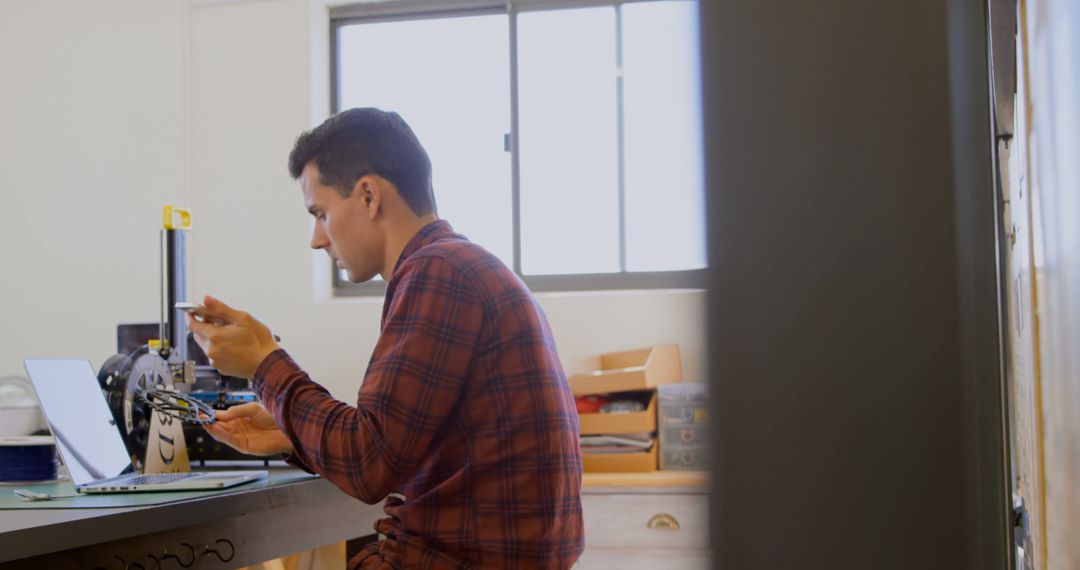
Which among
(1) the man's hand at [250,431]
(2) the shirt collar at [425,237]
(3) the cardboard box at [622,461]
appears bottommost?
(3) the cardboard box at [622,461]

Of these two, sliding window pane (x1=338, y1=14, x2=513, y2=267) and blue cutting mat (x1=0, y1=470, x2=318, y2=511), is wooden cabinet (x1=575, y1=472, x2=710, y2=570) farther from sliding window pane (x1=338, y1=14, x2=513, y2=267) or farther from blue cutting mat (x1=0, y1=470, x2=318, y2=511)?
blue cutting mat (x1=0, y1=470, x2=318, y2=511)

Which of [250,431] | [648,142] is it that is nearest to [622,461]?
[648,142]

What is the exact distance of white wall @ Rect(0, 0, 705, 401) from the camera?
4090mm

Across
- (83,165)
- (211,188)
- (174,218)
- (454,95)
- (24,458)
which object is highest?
(454,95)

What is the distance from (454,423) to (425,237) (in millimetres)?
332

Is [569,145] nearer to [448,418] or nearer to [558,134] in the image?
[558,134]

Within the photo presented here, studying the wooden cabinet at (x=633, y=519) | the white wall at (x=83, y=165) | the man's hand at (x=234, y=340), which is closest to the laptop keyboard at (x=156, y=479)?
the man's hand at (x=234, y=340)

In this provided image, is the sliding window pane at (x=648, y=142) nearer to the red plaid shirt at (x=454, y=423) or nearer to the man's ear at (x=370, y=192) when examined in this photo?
the man's ear at (x=370, y=192)

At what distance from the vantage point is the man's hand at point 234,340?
1.56 m

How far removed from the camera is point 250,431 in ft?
6.23

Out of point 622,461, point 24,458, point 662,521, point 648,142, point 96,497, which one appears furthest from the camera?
point 648,142

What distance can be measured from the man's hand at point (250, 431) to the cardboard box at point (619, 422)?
1.70 meters

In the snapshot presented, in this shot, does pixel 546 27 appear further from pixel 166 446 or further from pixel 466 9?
pixel 166 446

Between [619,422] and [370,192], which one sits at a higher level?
[370,192]
